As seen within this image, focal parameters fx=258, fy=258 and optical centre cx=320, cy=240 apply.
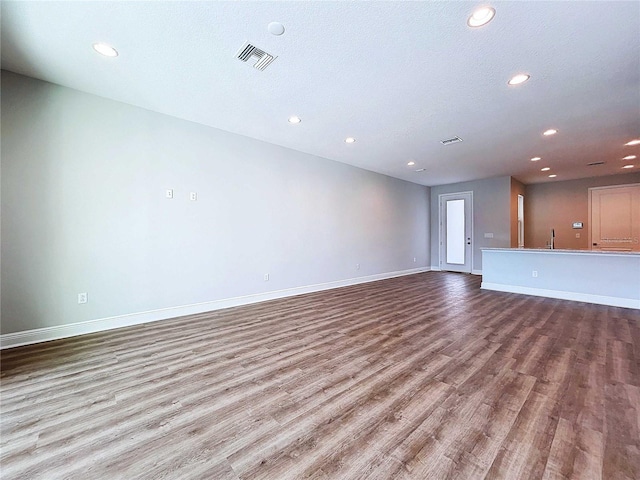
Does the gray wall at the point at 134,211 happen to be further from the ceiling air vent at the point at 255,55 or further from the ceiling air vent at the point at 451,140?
the ceiling air vent at the point at 451,140

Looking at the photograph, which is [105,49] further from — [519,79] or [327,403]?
[519,79]

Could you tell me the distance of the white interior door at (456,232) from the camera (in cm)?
818

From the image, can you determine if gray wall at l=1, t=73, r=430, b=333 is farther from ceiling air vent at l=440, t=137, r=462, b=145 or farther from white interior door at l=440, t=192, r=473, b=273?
white interior door at l=440, t=192, r=473, b=273

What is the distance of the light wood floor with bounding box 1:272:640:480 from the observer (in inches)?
52.4

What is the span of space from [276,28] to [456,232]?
27.1ft

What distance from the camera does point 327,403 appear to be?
5.93 feet

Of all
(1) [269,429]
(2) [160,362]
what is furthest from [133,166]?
(1) [269,429]

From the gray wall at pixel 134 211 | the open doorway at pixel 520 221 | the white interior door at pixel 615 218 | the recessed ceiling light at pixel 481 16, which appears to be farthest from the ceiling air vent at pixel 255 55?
the white interior door at pixel 615 218

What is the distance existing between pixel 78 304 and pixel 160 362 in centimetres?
163

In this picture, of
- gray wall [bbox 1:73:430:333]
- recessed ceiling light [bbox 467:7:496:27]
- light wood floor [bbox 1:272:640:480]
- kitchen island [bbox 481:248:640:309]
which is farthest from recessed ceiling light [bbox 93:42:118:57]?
kitchen island [bbox 481:248:640:309]

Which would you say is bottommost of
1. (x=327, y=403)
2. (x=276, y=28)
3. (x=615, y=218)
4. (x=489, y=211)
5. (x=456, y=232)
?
(x=327, y=403)

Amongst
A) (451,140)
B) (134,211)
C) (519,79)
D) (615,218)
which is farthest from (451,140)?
(615,218)

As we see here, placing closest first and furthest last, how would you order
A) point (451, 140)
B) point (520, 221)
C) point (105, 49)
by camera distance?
point (105, 49)
point (451, 140)
point (520, 221)

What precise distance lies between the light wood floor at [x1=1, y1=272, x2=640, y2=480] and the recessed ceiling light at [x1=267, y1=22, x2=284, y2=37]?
2.89 m
